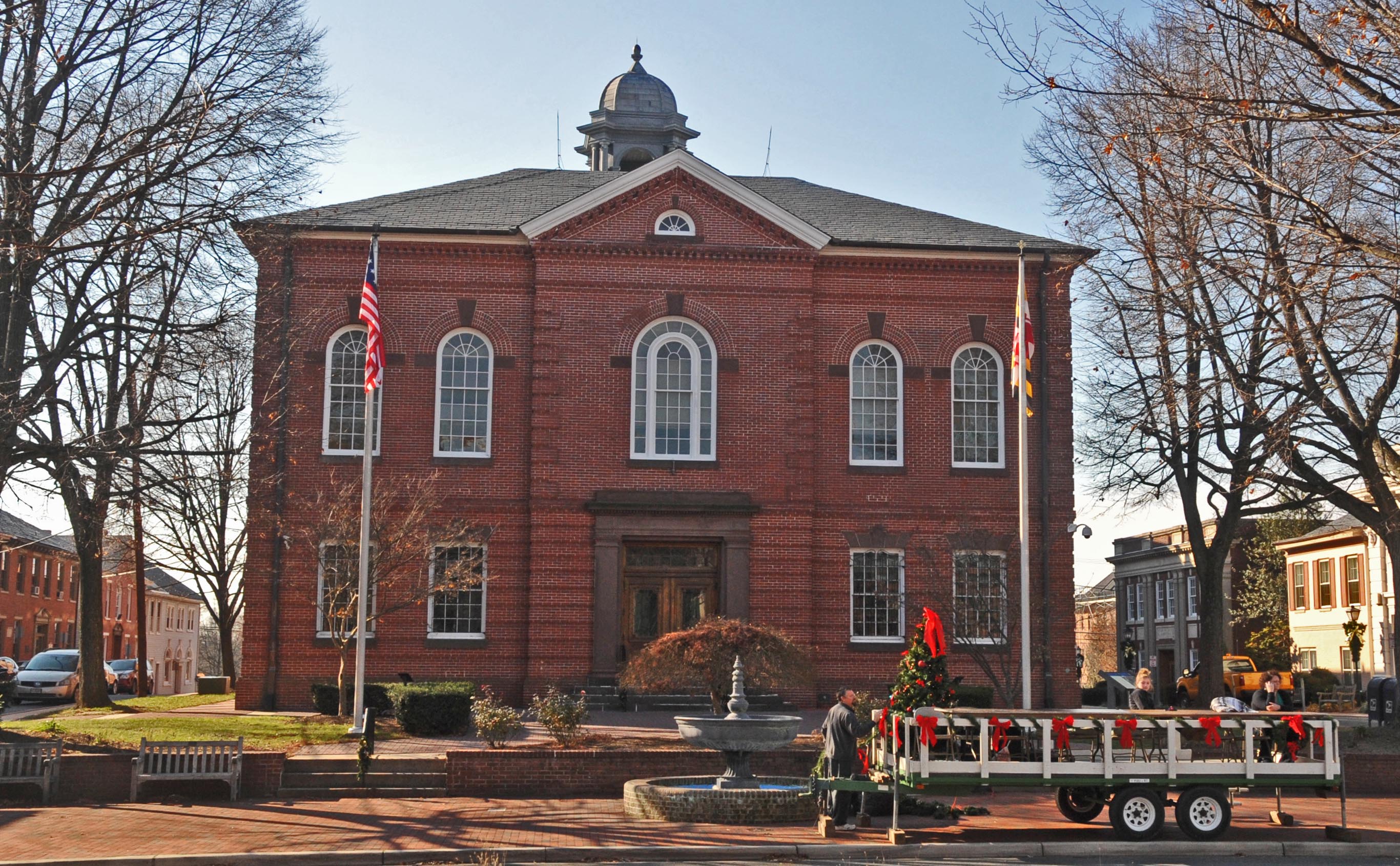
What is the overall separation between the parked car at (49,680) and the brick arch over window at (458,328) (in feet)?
52.2

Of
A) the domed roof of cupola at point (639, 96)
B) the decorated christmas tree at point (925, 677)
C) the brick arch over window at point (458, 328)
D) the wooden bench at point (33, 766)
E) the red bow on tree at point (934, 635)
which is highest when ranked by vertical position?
the domed roof of cupola at point (639, 96)

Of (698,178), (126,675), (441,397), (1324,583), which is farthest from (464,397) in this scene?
(1324,583)

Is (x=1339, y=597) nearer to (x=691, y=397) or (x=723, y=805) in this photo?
(x=691, y=397)

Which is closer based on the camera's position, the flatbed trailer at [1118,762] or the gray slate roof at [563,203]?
the flatbed trailer at [1118,762]

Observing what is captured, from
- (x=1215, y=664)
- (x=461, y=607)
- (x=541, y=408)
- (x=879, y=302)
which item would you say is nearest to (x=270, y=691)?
(x=461, y=607)

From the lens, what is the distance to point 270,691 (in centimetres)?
2761

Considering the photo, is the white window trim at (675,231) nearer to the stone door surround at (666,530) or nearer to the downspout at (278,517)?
the stone door surround at (666,530)

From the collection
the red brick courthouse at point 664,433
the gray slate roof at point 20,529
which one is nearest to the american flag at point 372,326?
the red brick courthouse at point 664,433

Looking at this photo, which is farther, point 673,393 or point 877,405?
point 877,405

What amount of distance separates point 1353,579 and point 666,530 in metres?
34.5

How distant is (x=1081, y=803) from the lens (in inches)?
627

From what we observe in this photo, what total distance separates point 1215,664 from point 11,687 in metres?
29.5

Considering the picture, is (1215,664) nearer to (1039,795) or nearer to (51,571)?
(1039,795)

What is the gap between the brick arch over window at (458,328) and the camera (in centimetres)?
2897
